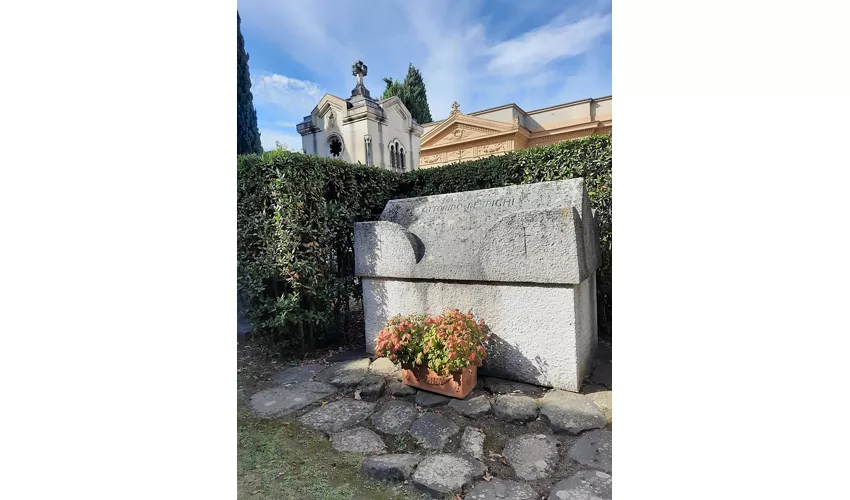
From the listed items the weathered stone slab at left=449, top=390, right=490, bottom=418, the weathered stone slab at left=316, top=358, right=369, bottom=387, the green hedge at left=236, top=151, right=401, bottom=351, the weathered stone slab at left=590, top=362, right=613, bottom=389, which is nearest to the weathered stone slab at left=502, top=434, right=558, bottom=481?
the weathered stone slab at left=449, top=390, right=490, bottom=418

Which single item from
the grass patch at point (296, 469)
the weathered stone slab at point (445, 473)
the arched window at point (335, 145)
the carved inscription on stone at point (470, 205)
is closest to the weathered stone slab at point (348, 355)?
the grass patch at point (296, 469)

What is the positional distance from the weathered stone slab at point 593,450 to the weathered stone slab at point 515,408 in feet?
0.91

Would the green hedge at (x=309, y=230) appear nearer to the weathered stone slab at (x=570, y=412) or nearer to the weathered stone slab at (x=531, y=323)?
the weathered stone slab at (x=531, y=323)

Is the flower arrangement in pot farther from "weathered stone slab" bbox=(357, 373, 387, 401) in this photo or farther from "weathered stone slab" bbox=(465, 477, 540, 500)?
"weathered stone slab" bbox=(465, 477, 540, 500)

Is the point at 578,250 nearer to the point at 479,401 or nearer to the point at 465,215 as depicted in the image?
the point at 465,215

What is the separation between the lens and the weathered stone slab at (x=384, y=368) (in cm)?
247

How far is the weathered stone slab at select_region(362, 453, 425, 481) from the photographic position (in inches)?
56.4

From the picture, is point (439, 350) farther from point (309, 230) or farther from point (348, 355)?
point (309, 230)

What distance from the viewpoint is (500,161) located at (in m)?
3.45

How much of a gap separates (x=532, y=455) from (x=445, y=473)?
414mm

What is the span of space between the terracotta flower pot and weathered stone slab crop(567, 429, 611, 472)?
671 millimetres

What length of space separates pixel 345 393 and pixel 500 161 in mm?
2430

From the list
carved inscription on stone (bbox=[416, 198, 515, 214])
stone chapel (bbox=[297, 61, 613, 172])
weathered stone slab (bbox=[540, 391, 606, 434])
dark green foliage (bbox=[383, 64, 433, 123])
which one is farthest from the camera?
stone chapel (bbox=[297, 61, 613, 172])

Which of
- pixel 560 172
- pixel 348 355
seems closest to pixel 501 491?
pixel 348 355
